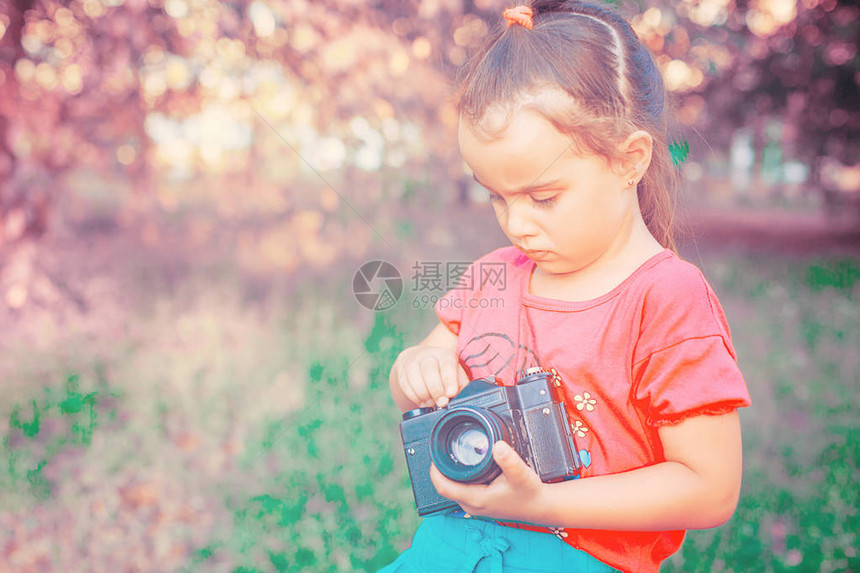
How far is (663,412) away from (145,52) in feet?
14.9

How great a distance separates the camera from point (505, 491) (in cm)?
103

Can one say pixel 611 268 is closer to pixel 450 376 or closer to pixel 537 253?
pixel 537 253

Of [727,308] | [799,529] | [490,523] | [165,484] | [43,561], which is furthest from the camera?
[727,308]

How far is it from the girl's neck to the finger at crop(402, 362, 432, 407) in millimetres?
279

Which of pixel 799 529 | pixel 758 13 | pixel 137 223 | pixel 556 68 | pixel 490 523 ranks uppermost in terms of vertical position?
pixel 758 13

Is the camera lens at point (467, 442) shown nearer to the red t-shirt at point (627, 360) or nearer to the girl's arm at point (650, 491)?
the girl's arm at point (650, 491)

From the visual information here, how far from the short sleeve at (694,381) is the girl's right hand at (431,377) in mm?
354

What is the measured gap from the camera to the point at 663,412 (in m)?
1.01

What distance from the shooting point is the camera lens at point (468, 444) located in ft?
3.56

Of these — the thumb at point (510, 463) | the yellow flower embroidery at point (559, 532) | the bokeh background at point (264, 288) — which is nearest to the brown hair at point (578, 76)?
the bokeh background at point (264, 288)

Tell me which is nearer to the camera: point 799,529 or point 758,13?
point 799,529

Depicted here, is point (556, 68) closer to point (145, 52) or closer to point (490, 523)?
point (490, 523)

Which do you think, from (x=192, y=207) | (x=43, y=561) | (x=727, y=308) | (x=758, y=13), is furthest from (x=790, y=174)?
(x=43, y=561)

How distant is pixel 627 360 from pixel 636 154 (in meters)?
Answer: 0.35
